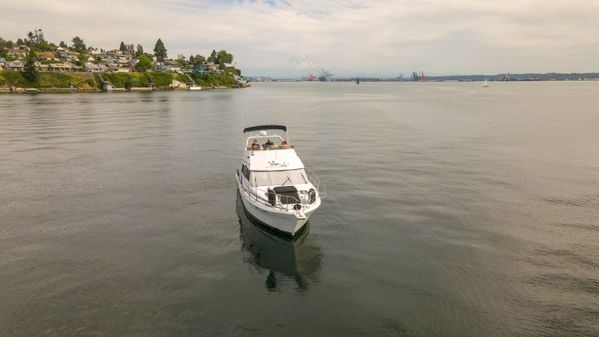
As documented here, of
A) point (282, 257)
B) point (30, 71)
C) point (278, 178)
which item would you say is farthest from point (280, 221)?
point (30, 71)

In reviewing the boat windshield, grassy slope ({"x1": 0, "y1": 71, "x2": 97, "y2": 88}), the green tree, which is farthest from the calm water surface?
the green tree

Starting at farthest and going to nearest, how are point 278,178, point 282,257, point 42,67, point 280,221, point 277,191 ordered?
point 42,67 < point 278,178 < point 277,191 < point 280,221 < point 282,257

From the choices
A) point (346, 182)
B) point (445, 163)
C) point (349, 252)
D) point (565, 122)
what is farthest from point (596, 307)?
point (565, 122)

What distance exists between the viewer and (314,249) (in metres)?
23.9

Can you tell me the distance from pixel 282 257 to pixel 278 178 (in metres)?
7.32

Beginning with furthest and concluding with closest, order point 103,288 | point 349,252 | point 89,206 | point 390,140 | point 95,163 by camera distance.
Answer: point 390,140
point 95,163
point 89,206
point 349,252
point 103,288

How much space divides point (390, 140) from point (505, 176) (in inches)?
894

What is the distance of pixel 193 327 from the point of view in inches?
645

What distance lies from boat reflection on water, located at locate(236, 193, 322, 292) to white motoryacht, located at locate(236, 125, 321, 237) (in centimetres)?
82

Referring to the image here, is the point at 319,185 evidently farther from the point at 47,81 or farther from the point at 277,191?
the point at 47,81

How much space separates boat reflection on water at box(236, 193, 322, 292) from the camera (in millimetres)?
20431

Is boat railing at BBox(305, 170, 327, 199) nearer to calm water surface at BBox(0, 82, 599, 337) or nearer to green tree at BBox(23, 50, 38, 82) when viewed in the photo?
calm water surface at BBox(0, 82, 599, 337)

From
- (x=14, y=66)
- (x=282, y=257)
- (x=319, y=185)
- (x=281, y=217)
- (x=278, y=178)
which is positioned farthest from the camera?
(x=14, y=66)

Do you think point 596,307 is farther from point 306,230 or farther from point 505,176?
point 505,176
